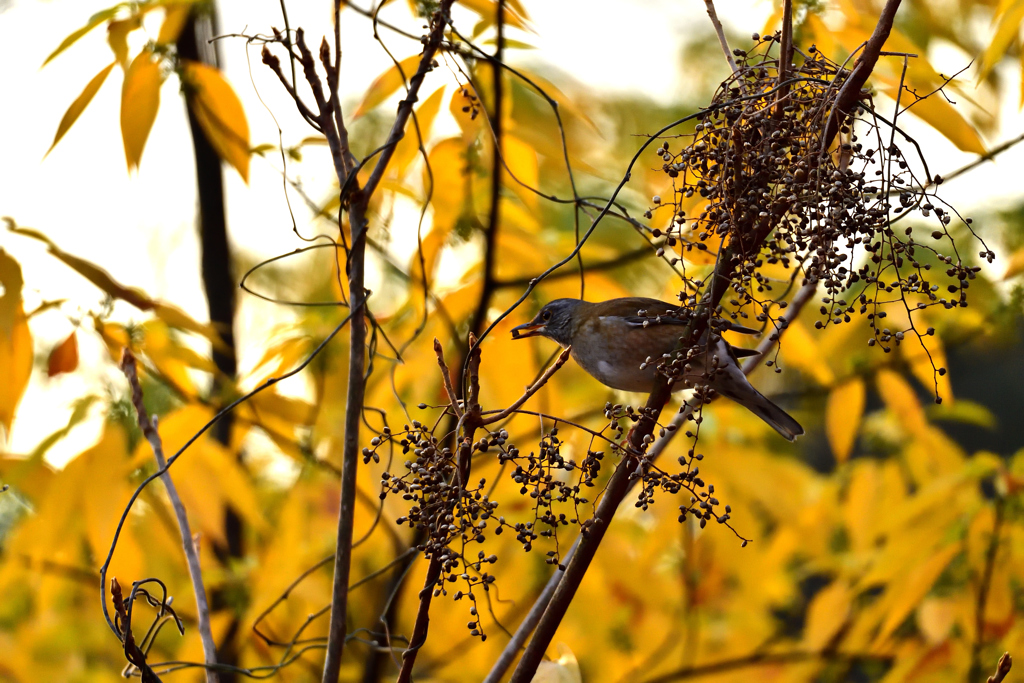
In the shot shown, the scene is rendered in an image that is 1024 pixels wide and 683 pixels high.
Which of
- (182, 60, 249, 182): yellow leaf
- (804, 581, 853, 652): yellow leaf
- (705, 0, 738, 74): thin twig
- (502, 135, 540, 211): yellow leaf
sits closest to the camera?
(705, 0, 738, 74): thin twig

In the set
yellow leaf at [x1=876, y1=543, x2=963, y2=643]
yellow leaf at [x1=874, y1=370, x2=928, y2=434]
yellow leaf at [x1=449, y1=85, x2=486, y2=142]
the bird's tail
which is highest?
yellow leaf at [x1=449, y1=85, x2=486, y2=142]

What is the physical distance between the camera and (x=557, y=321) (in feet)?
8.50

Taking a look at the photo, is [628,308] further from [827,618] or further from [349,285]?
[827,618]

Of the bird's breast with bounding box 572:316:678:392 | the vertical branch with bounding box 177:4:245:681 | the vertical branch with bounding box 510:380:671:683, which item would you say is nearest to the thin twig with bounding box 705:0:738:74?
the vertical branch with bounding box 510:380:671:683

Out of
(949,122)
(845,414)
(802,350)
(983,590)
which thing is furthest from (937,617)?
(949,122)

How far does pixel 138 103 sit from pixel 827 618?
9.13 feet

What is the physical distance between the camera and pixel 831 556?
3.57m

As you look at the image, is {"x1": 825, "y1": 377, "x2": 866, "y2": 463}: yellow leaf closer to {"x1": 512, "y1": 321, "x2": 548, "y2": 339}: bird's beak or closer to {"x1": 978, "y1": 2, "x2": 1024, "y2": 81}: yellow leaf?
{"x1": 512, "y1": 321, "x2": 548, "y2": 339}: bird's beak

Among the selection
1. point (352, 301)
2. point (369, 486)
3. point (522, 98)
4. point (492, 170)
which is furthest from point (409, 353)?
point (352, 301)

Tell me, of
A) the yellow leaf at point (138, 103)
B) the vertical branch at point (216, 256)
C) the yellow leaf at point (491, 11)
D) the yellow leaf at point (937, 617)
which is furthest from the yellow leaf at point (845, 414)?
the vertical branch at point (216, 256)

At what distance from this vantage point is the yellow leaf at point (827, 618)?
3084 millimetres

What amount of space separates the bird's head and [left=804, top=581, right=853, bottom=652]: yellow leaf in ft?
4.68

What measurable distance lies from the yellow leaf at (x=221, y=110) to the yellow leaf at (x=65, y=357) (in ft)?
2.03

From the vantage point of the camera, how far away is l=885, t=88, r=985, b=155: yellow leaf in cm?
173
